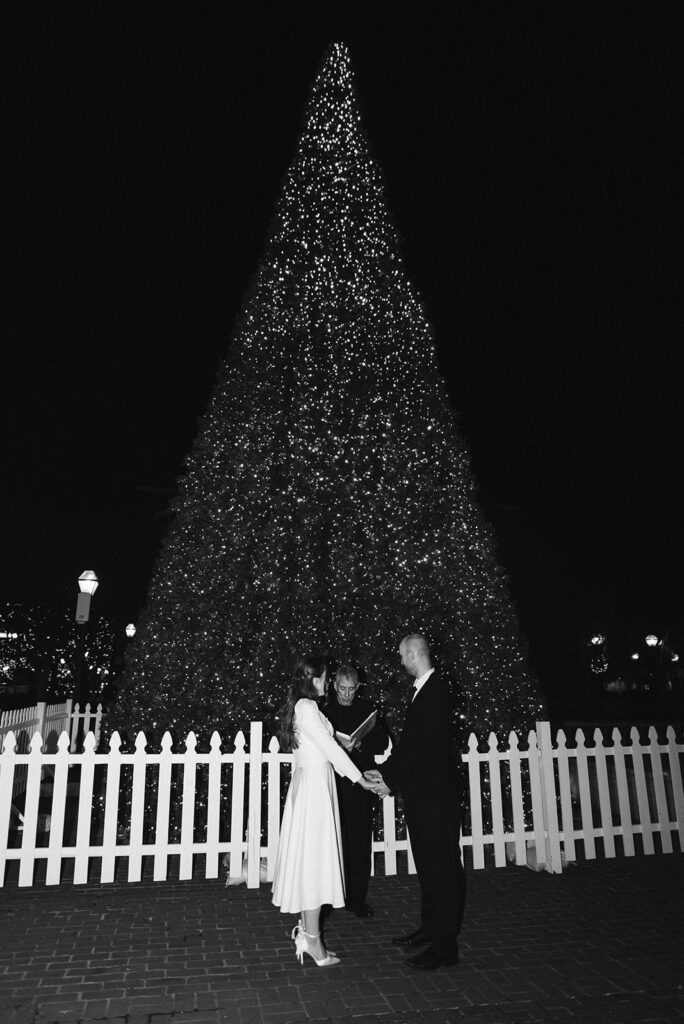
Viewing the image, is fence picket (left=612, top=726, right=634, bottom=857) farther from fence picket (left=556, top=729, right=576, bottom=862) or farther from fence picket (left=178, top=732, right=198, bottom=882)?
fence picket (left=178, top=732, right=198, bottom=882)

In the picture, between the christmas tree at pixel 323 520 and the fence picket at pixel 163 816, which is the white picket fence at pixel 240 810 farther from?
the christmas tree at pixel 323 520

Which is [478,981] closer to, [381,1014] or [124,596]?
[381,1014]

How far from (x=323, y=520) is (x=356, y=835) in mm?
3211

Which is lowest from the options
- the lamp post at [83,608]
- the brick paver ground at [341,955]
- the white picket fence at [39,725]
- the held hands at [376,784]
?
the brick paver ground at [341,955]

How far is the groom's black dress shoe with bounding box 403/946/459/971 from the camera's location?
13.4 feet

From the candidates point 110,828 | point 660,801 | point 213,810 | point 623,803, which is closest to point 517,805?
point 623,803

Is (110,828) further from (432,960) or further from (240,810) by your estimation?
(432,960)

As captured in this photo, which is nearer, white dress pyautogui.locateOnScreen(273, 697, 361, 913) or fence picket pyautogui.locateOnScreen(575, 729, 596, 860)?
white dress pyautogui.locateOnScreen(273, 697, 361, 913)

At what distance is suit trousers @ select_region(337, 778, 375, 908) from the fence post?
1929 mm

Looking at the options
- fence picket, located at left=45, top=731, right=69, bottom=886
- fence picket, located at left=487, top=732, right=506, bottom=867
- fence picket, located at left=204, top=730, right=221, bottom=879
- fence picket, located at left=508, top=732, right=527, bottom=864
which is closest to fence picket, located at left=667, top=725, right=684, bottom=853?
fence picket, located at left=508, top=732, right=527, bottom=864

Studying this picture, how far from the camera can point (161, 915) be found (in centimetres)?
507

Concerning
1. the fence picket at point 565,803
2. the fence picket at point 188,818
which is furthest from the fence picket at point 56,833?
the fence picket at point 565,803

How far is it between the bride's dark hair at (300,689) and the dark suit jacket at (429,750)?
2.18 feet

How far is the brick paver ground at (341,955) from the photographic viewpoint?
3555mm
